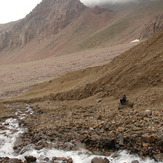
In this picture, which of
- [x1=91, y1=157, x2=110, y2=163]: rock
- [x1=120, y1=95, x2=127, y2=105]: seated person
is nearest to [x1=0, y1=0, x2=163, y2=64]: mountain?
[x1=120, y1=95, x2=127, y2=105]: seated person

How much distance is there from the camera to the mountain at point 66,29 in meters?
112

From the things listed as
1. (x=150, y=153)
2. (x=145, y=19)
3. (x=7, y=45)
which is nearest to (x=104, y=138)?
(x=150, y=153)

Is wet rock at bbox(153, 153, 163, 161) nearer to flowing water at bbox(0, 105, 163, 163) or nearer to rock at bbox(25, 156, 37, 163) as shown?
flowing water at bbox(0, 105, 163, 163)

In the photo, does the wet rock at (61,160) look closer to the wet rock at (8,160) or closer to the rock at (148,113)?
the wet rock at (8,160)

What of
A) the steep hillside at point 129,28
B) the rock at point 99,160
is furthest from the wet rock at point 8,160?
the steep hillside at point 129,28

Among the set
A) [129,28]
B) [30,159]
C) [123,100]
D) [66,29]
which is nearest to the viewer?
[30,159]

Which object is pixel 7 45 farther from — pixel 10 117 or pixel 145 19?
pixel 10 117

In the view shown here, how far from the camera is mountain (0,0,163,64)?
4417 inches

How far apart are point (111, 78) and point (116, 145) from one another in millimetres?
7742

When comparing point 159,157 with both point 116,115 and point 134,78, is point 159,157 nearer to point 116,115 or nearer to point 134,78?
point 116,115

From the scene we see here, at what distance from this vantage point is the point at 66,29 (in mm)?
136125

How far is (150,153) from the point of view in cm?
575

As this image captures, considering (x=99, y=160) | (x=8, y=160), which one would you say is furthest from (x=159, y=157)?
(x=8, y=160)

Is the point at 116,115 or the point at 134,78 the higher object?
the point at 134,78
